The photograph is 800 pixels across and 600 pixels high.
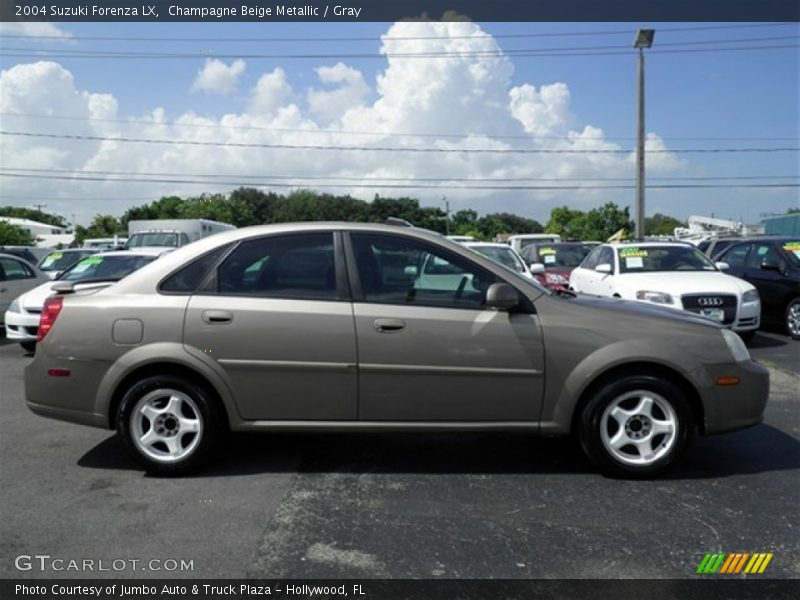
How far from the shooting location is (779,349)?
890 centimetres

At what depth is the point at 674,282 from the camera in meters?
8.71

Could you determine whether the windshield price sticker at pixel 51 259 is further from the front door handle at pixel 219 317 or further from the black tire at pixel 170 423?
the front door handle at pixel 219 317

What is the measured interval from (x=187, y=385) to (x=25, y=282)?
8.75 metres

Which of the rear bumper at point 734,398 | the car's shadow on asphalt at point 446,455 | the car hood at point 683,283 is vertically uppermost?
the car hood at point 683,283

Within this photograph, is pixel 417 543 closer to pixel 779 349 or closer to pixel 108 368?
pixel 108 368

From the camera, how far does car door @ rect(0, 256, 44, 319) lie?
1055 cm

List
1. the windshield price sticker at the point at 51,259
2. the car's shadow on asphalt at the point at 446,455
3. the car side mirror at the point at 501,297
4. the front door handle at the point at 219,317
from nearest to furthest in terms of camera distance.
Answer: the car side mirror at the point at 501,297 < the front door handle at the point at 219,317 < the car's shadow on asphalt at the point at 446,455 < the windshield price sticker at the point at 51,259

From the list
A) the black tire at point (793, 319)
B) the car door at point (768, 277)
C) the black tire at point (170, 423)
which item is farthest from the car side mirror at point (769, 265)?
the black tire at point (170, 423)

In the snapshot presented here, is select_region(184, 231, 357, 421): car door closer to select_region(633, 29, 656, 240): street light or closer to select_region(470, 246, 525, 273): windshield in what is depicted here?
select_region(470, 246, 525, 273): windshield

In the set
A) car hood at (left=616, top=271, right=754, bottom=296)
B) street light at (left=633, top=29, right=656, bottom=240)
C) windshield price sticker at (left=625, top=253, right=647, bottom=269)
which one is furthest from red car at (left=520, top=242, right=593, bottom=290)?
street light at (left=633, top=29, right=656, bottom=240)

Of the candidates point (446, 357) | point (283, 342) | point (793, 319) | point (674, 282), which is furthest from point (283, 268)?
point (793, 319)

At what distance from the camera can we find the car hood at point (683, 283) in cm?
845

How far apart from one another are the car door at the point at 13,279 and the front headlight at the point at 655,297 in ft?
32.7

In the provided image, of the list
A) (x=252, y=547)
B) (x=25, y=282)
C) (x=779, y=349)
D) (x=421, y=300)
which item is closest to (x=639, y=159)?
(x=779, y=349)
